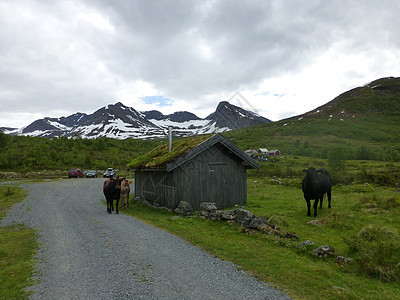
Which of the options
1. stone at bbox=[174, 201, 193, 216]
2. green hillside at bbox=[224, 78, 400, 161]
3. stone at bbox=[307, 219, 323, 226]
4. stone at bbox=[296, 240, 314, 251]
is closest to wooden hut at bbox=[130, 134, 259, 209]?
stone at bbox=[174, 201, 193, 216]

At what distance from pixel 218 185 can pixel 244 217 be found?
5.70 meters

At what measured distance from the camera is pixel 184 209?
1486cm

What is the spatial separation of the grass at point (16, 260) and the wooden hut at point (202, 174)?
738 centimetres

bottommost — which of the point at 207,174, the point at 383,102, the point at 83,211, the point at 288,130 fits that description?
the point at 83,211

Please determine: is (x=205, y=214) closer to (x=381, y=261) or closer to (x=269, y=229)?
(x=269, y=229)

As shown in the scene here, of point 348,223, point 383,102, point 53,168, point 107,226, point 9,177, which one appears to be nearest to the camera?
point 348,223

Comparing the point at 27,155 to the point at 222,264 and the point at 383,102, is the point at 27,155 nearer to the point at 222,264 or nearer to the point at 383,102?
the point at 222,264

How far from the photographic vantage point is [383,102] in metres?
194

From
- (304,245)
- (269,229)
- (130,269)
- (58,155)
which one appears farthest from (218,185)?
(58,155)

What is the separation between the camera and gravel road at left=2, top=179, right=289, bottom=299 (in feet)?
18.4

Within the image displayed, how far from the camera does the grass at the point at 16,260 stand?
5.80 metres

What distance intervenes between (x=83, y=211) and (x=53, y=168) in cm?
4920

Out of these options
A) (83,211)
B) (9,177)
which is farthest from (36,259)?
(9,177)

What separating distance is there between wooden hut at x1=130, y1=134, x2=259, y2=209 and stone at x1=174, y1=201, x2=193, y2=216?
49cm
